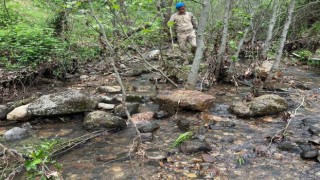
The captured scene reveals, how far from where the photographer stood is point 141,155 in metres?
4.59

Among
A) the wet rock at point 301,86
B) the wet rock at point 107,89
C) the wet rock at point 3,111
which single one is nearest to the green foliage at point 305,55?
the wet rock at point 301,86

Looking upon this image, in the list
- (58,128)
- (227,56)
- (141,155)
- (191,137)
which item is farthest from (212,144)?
(227,56)

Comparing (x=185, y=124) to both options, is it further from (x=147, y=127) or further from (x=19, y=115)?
(x=19, y=115)

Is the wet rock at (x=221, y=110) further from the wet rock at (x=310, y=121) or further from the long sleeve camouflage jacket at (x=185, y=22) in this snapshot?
the long sleeve camouflage jacket at (x=185, y=22)

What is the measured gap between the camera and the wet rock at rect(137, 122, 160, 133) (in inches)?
217

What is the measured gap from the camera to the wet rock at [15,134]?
529 centimetres

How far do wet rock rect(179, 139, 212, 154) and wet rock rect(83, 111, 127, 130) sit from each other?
133cm

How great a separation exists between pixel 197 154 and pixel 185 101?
184 centimetres

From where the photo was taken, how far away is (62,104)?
19.9ft


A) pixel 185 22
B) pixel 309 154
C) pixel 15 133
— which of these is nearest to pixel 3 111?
pixel 15 133

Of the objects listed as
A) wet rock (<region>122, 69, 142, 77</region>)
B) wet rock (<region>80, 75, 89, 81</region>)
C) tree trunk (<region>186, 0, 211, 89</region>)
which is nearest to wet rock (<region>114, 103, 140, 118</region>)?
tree trunk (<region>186, 0, 211, 89</region>)

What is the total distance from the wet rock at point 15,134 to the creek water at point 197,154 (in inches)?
6.6

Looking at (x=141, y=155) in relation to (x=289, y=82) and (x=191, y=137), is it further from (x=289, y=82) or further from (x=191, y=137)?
(x=289, y=82)

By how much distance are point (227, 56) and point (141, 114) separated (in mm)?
3243
